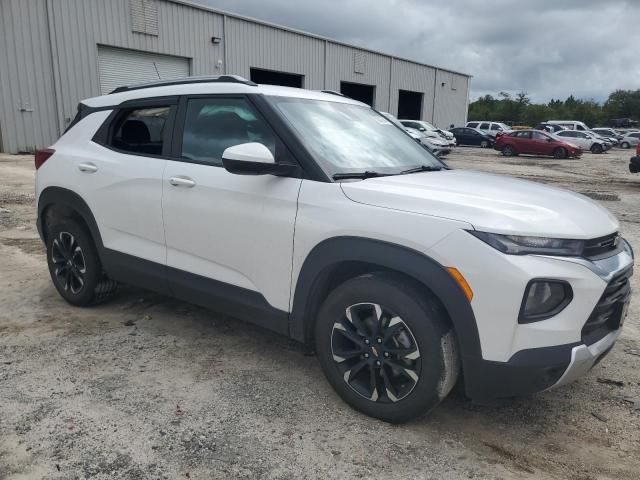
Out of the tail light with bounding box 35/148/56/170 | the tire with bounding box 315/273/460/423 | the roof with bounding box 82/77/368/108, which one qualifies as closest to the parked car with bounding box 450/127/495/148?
the roof with bounding box 82/77/368/108

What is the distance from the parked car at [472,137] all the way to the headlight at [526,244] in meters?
33.5

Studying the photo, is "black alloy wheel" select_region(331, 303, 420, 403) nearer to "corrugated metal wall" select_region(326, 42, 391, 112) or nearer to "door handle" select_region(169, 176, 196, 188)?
"door handle" select_region(169, 176, 196, 188)

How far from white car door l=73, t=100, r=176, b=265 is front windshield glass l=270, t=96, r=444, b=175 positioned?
101cm

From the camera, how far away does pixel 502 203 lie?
2.57m

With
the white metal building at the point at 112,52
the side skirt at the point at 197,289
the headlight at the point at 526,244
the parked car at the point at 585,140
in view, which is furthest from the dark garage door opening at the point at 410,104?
the headlight at the point at 526,244

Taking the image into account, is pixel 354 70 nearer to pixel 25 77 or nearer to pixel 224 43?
pixel 224 43

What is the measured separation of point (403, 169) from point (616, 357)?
206 cm

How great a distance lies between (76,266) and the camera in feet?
14.1

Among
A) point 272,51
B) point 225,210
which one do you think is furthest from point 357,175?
point 272,51

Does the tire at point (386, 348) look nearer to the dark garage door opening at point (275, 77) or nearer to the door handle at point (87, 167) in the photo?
the door handle at point (87, 167)

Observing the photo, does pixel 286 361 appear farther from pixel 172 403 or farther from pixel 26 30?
pixel 26 30

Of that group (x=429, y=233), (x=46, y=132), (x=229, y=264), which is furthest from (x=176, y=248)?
(x=46, y=132)

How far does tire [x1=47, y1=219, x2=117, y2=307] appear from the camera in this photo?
4199 mm

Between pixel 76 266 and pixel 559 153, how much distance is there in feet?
86.9
